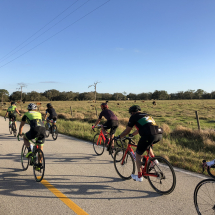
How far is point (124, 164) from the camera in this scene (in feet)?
16.0

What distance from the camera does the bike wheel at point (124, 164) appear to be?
4.70 m

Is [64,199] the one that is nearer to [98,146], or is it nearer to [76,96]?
[98,146]

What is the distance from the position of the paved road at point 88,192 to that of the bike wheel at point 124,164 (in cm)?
18

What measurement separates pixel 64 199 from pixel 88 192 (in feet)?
1.80

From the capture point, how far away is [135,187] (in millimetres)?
4293

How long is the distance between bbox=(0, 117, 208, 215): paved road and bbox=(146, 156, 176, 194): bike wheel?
15 centimetres

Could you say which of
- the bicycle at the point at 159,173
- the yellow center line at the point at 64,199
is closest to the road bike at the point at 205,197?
the bicycle at the point at 159,173

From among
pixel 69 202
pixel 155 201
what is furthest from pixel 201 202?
pixel 69 202

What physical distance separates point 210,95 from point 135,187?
14586 centimetres

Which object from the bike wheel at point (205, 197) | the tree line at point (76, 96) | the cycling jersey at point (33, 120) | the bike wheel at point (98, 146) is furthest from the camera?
the tree line at point (76, 96)

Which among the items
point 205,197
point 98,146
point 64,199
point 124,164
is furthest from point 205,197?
point 98,146

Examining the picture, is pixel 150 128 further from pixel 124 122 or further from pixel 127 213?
pixel 124 122

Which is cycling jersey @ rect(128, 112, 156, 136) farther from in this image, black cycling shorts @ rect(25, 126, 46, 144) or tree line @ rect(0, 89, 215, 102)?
tree line @ rect(0, 89, 215, 102)

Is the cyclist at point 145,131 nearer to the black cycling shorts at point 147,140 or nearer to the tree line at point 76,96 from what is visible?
the black cycling shorts at point 147,140
